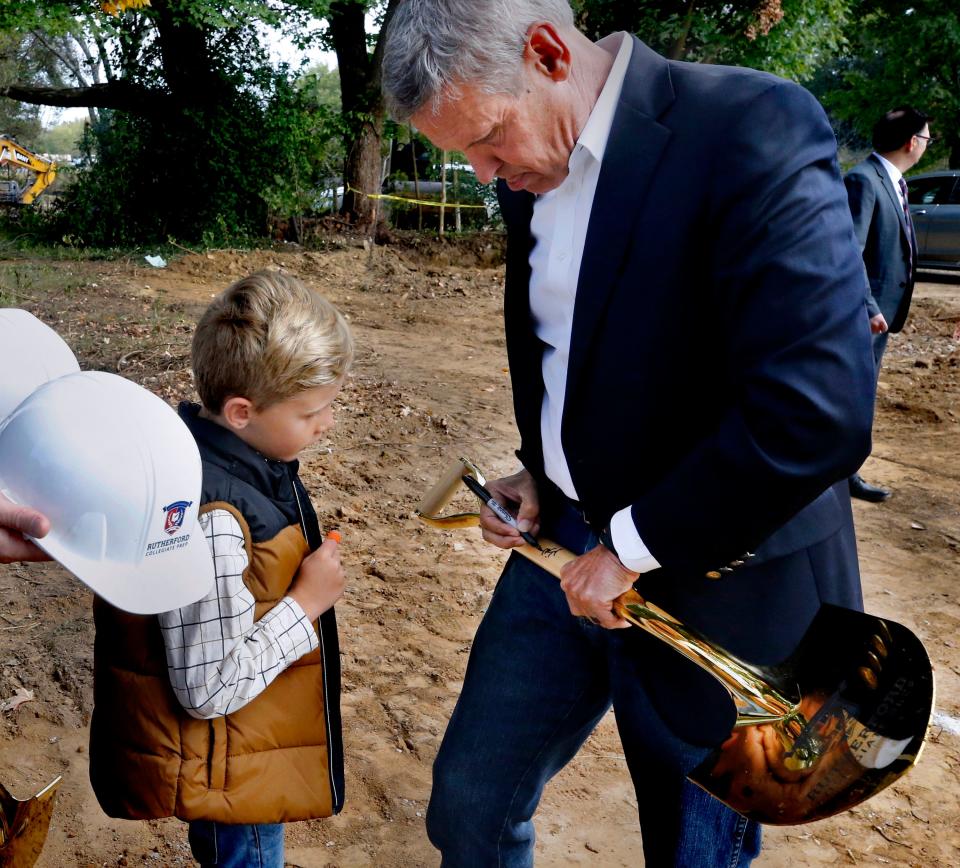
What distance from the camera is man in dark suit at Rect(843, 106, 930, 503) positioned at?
5.06 meters

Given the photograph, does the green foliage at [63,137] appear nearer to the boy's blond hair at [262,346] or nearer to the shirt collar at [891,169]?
the shirt collar at [891,169]

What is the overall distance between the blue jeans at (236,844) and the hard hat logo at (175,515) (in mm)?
768

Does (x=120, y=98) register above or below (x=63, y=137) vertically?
above

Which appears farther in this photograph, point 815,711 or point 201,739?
point 201,739

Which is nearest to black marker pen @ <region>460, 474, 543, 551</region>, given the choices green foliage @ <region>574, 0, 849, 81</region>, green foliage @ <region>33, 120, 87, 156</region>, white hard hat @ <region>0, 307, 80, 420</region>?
white hard hat @ <region>0, 307, 80, 420</region>

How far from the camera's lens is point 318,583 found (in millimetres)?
1875

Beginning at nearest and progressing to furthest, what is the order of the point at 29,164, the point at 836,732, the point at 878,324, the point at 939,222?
the point at 836,732 < the point at 878,324 < the point at 939,222 < the point at 29,164

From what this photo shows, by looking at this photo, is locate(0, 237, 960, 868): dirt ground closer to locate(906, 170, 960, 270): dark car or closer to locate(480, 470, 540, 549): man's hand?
locate(480, 470, 540, 549): man's hand

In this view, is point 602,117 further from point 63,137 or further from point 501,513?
point 63,137

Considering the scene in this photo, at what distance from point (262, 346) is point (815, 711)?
1.17 meters

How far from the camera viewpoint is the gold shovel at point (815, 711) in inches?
59.2

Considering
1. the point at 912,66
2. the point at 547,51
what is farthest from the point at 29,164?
the point at 547,51

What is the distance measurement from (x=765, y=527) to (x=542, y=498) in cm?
68

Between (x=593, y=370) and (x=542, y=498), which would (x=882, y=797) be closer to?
(x=542, y=498)
